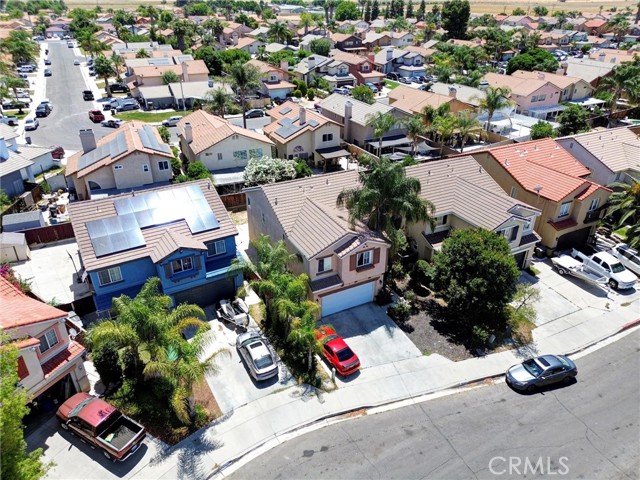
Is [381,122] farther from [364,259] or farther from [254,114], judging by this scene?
[254,114]

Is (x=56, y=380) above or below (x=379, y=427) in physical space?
above

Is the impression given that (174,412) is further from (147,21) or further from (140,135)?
(147,21)

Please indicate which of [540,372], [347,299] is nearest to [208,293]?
[347,299]

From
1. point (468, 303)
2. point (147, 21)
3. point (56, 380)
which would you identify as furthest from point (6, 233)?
point (147, 21)

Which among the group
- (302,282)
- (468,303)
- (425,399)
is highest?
(302,282)

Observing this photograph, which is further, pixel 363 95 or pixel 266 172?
pixel 363 95

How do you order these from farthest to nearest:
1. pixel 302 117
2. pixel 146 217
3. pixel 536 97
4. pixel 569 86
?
pixel 569 86
pixel 536 97
pixel 302 117
pixel 146 217

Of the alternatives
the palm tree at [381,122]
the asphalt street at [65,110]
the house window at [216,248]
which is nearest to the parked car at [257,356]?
Result: the house window at [216,248]
